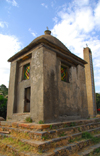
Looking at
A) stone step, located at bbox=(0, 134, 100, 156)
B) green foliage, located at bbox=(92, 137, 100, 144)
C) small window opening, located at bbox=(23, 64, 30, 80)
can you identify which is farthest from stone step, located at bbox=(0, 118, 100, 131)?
small window opening, located at bbox=(23, 64, 30, 80)

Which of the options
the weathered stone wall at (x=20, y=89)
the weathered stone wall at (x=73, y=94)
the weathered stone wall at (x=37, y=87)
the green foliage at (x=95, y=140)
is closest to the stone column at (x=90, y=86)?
the weathered stone wall at (x=73, y=94)

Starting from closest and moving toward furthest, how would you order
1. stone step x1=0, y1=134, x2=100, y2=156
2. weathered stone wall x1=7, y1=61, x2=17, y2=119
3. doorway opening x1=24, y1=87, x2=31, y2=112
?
stone step x1=0, y1=134, x2=100, y2=156 < doorway opening x1=24, y1=87, x2=31, y2=112 < weathered stone wall x1=7, y1=61, x2=17, y2=119

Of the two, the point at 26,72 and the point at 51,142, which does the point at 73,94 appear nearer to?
the point at 26,72

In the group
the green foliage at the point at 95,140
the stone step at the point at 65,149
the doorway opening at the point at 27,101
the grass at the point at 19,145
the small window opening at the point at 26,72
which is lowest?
the green foliage at the point at 95,140

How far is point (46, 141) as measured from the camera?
350 centimetres

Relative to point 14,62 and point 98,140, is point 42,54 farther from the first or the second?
point 98,140

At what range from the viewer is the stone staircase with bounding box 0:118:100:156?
3311mm

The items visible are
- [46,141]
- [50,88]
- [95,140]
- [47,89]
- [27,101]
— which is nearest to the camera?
[46,141]

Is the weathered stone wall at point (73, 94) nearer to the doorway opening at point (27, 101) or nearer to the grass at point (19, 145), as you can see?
the doorway opening at point (27, 101)

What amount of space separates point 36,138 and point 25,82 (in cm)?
322

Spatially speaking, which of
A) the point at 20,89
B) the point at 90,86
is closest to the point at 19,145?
the point at 20,89

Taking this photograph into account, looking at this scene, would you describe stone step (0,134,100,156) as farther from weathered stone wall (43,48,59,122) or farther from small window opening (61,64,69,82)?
small window opening (61,64,69,82)

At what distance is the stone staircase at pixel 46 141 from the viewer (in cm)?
331

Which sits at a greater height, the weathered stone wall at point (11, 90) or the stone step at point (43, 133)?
the weathered stone wall at point (11, 90)
